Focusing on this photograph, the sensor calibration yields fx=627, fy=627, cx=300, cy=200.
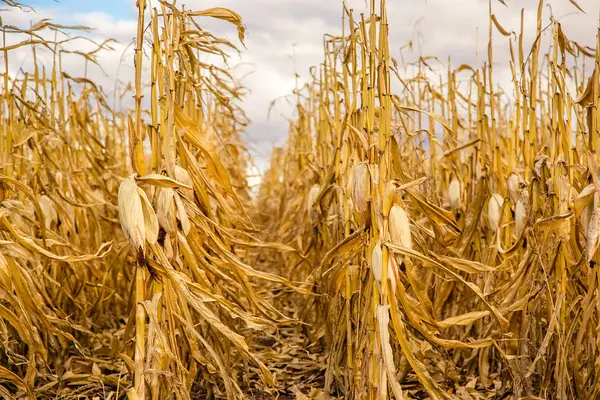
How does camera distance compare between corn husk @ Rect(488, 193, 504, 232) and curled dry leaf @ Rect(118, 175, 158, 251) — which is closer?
curled dry leaf @ Rect(118, 175, 158, 251)

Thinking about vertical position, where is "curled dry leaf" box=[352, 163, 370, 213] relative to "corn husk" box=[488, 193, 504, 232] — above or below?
above

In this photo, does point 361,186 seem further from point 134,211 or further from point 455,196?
point 455,196

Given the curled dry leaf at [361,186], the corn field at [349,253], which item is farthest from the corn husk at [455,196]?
the curled dry leaf at [361,186]

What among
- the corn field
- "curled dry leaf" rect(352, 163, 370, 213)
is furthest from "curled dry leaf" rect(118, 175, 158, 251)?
"curled dry leaf" rect(352, 163, 370, 213)

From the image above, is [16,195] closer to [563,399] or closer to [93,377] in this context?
[93,377]

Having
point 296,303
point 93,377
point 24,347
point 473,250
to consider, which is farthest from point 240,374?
point 296,303

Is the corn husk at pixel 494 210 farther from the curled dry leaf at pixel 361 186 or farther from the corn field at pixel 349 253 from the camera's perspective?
the curled dry leaf at pixel 361 186

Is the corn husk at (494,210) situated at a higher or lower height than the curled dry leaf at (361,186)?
lower

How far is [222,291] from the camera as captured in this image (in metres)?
1.61

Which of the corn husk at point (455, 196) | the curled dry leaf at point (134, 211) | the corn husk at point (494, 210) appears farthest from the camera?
the corn husk at point (455, 196)

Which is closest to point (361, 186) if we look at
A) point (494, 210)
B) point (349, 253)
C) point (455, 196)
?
point (349, 253)

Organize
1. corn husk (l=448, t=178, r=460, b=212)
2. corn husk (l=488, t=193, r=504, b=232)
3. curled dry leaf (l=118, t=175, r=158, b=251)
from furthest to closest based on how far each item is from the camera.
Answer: corn husk (l=448, t=178, r=460, b=212) < corn husk (l=488, t=193, r=504, b=232) < curled dry leaf (l=118, t=175, r=158, b=251)

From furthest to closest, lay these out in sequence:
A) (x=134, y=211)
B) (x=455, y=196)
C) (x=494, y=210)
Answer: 1. (x=455, y=196)
2. (x=494, y=210)
3. (x=134, y=211)

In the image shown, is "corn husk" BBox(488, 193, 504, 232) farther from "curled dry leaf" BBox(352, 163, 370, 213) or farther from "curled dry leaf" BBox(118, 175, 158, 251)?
"curled dry leaf" BBox(118, 175, 158, 251)
